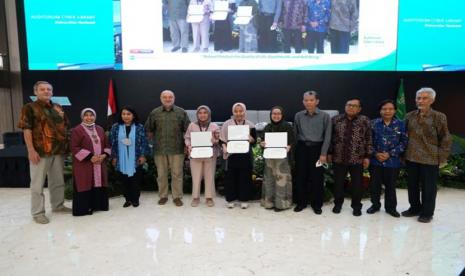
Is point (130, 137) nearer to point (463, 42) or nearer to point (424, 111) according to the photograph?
point (424, 111)

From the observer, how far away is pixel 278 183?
350 cm

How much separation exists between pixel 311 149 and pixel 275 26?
11.0ft

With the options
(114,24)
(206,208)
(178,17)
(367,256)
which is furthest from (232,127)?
(114,24)

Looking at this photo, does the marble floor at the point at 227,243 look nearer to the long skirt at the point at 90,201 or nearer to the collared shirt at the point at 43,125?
the long skirt at the point at 90,201

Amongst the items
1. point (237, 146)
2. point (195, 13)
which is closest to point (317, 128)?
point (237, 146)

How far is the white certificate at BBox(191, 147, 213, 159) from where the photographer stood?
139 inches

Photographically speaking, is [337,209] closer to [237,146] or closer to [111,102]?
[237,146]

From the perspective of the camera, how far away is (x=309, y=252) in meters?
2.60

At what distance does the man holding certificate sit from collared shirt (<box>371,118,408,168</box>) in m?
0.50

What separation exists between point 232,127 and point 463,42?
5.15 m

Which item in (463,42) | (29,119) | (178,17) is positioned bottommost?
(29,119)

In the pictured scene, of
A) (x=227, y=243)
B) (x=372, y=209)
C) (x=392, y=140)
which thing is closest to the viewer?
(x=227, y=243)

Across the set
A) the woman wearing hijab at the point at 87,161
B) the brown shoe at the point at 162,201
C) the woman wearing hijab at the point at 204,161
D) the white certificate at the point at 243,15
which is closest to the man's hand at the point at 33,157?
the woman wearing hijab at the point at 87,161

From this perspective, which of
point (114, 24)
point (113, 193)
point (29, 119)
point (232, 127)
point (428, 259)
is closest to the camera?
point (428, 259)
